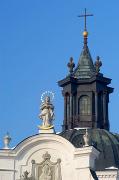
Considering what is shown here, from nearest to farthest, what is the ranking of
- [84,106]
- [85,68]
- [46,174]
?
[46,174]
[84,106]
[85,68]

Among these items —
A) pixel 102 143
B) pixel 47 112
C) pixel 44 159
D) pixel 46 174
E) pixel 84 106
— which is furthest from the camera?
pixel 84 106

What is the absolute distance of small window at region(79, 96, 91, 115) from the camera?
5184 cm

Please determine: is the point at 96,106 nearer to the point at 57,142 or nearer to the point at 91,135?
the point at 91,135

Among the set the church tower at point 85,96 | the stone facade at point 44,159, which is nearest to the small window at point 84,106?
the church tower at point 85,96

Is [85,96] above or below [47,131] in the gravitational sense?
above

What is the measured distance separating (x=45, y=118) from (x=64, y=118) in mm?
10265

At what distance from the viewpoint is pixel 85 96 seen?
52.2m

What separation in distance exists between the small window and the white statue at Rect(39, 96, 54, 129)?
9.57m

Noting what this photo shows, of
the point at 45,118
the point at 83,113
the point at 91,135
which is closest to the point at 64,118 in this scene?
the point at 83,113

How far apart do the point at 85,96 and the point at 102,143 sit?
6301 mm

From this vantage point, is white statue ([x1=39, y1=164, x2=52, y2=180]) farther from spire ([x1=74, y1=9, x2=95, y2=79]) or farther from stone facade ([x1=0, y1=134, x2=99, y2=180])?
spire ([x1=74, y1=9, x2=95, y2=79])

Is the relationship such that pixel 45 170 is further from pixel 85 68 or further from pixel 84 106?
pixel 85 68

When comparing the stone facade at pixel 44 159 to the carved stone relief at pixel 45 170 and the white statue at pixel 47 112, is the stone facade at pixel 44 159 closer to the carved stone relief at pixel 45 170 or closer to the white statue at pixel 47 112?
the carved stone relief at pixel 45 170

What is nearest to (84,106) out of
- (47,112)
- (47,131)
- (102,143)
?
(102,143)
